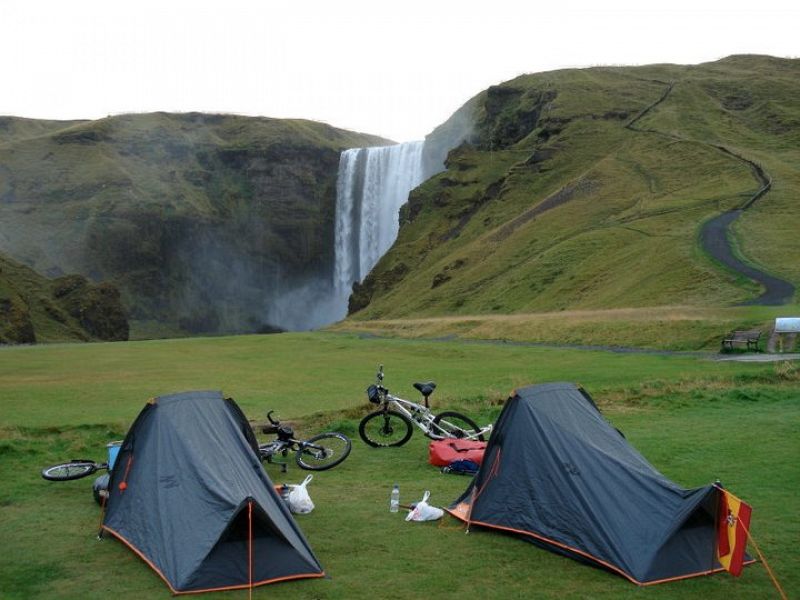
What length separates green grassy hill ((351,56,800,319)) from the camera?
205 feet

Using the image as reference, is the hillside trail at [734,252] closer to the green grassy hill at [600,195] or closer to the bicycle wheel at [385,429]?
the green grassy hill at [600,195]

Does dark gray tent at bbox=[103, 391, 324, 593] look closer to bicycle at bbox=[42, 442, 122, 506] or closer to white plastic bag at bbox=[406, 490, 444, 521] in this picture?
bicycle at bbox=[42, 442, 122, 506]

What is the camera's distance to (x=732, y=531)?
8.62m

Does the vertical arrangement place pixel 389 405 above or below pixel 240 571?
below

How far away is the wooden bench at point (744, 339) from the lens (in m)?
33.6

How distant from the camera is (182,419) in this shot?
1047cm

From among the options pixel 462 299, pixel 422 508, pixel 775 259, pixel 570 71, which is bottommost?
pixel 462 299

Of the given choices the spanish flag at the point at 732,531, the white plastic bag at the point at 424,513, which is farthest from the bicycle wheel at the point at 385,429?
the spanish flag at the point at 732,531

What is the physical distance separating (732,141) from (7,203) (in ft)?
402

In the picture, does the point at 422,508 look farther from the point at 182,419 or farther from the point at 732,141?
the point at 732,141

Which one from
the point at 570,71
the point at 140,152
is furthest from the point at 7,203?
the point at 570,71

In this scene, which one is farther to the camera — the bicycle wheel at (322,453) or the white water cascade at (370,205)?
the white water cascade at (370,205)

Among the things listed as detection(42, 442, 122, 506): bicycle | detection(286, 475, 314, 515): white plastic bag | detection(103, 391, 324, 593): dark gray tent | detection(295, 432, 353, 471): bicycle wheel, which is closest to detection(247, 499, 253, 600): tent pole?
detection(103, 391, 324, 593): dark gray tent

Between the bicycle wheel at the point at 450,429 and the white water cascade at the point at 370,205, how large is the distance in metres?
111
